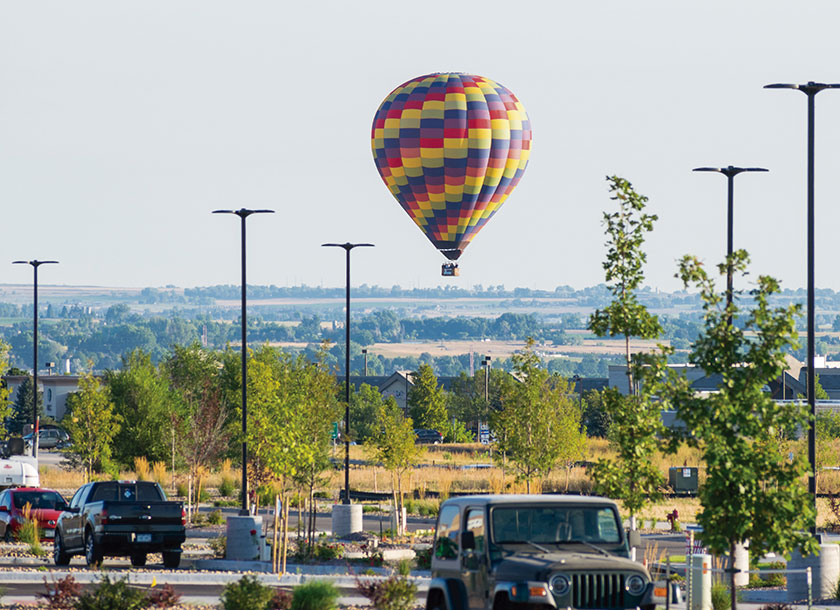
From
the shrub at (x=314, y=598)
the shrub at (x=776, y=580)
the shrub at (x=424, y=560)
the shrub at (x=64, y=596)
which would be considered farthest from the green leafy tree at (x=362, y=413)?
the shrub at (x=314, y=598)

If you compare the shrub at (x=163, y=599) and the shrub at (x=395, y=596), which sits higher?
the shrub at (x=395, y=596)

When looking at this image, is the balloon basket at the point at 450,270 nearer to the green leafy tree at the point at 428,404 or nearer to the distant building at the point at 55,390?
the green leafy tree at the point at 428,404

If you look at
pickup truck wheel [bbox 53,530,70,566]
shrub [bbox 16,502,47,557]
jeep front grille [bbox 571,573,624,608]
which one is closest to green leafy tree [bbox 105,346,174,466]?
shrub [bbox 16,502,47,557]

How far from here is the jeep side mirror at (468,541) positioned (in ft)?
56.7

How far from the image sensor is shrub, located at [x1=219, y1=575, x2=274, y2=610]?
2091 centimetres

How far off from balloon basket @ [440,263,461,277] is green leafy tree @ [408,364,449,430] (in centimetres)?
4814

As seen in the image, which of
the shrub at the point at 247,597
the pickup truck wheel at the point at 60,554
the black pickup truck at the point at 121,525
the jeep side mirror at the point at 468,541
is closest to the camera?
the jeep side mirror at the point at 468,541

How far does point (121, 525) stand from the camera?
30953 millimetres

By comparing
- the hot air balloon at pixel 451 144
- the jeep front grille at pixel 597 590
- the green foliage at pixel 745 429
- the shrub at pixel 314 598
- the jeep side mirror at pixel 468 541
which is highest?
the hot air balloon at pixel 451 144

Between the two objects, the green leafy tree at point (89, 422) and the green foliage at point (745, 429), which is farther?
the green leafy tree at point (89, 422)

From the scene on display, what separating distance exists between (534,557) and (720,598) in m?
7.90

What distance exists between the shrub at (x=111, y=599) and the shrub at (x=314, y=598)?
213cm

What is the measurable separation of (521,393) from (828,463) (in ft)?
57.7

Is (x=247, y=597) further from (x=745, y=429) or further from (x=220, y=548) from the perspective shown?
(x=220, y=548)
